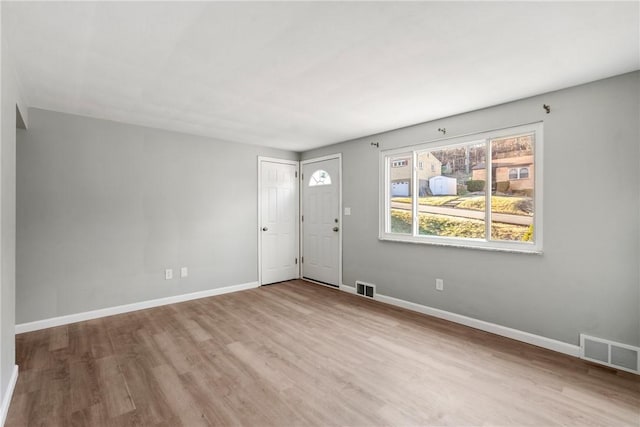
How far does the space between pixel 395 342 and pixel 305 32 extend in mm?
2735

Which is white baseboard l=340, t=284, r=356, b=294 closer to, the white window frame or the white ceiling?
the white window frame

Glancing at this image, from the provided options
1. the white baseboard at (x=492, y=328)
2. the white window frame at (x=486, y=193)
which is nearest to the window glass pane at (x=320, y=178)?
the white window frame at (x=486, y=193)

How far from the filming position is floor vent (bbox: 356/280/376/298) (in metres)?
4.26

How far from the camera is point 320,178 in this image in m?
5.16

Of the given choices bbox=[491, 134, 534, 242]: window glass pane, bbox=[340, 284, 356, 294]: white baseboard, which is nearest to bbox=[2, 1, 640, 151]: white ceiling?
bbox=[491, 134, 534, 242]: window glass pane

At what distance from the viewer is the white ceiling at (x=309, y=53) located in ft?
5.40

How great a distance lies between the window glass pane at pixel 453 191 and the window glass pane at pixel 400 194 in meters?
0.15

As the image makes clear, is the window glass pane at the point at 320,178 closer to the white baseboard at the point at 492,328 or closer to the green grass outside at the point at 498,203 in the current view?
the green grass outside at the point at 498,203

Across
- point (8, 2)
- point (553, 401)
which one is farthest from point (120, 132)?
point (553, 401)

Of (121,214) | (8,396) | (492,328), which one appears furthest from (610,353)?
(121,214)

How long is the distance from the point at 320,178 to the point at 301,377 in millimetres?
3451

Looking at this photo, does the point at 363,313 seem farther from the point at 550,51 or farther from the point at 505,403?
the point at 550,51

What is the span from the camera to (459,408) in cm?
192

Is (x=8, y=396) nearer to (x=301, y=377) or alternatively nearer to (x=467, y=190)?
(x=301, y=377)
